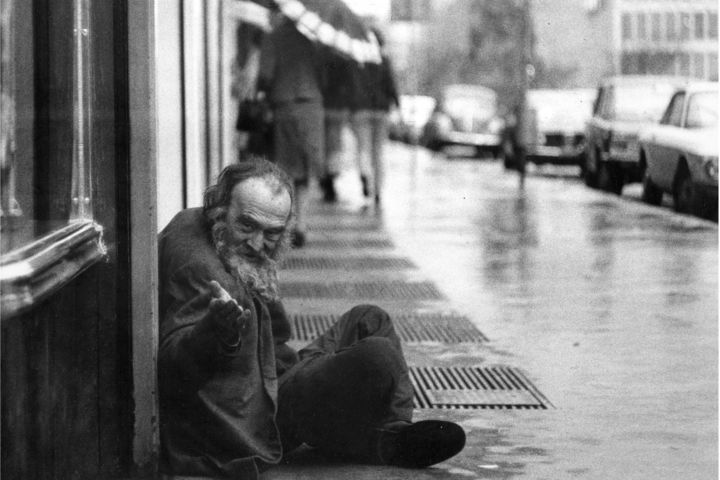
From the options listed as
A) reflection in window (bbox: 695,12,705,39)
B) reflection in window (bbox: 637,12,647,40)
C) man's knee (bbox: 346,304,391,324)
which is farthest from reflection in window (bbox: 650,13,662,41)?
man's knee (bbox: 346,304,391,324)

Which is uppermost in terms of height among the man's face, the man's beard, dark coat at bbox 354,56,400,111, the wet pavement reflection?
dark coat at bbox 354,56,400,111

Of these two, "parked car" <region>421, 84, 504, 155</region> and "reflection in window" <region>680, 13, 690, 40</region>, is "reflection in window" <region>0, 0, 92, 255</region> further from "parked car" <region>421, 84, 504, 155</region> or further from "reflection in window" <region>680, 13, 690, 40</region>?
"parked car" <region>421, 84, 504, 155</region>

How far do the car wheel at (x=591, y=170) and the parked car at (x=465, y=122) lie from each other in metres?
16.0

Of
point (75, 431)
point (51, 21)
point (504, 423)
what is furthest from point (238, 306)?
point (504, 423)

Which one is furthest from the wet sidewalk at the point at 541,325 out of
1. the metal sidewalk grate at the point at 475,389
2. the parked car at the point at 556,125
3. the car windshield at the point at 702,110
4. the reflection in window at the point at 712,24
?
the reflection in window at the point at 712,24

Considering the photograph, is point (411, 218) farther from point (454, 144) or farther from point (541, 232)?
point (454, 144)

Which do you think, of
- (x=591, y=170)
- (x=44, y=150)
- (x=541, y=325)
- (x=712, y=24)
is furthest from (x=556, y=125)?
(x=44, y=150)

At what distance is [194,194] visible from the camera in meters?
7.79

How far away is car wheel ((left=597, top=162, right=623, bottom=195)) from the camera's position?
19.4 meters

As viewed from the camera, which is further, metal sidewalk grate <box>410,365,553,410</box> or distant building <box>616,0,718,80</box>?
distant building <box>616,0,718,80</box>

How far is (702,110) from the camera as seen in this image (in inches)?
635

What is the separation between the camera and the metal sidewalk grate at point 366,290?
925 cm

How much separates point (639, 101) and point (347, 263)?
10439 millimetres

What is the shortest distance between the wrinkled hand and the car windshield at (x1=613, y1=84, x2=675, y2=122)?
14663 millimetres
